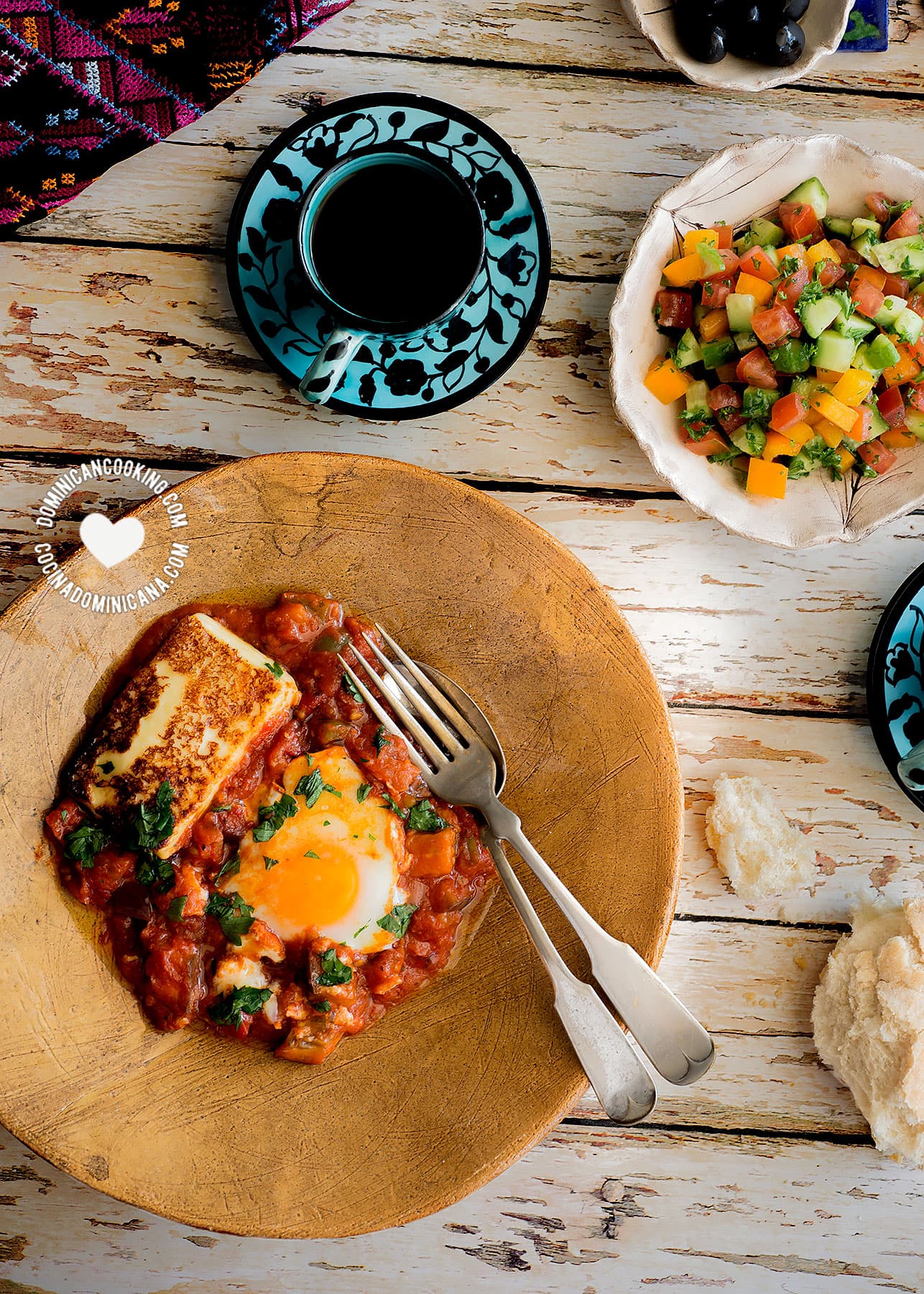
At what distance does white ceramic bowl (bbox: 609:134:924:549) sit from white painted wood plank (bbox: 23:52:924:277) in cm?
25

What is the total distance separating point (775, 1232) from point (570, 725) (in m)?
1.71

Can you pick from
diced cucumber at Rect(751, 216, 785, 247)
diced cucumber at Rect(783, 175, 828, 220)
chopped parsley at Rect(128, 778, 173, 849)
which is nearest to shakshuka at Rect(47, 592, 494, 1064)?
chopped parsley at Rect(128, 778, 173, 849)

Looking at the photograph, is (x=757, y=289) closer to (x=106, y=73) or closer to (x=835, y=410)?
(x=835, y=410)

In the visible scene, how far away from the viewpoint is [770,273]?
2.37 metres

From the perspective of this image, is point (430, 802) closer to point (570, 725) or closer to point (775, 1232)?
point (570, 725)

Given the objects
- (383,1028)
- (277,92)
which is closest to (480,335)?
(277,92)

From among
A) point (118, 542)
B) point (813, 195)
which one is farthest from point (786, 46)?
point (118, 542)

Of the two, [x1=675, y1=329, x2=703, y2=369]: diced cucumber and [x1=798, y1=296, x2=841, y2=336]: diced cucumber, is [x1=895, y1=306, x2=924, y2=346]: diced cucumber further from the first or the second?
[x1=675, y1=329, x2=703, y2=369]: diced cucumber

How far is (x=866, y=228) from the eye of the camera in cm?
240

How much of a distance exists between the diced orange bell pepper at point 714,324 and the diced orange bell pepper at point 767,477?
1.13 ft

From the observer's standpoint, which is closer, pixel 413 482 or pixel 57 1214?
pixel 413 482

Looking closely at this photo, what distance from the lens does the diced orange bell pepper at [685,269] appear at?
2379mm

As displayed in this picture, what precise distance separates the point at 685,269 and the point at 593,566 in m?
0.82

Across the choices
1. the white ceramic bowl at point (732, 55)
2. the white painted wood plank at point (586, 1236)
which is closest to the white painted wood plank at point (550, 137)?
the white ceramic bowl at point (732, 55)
